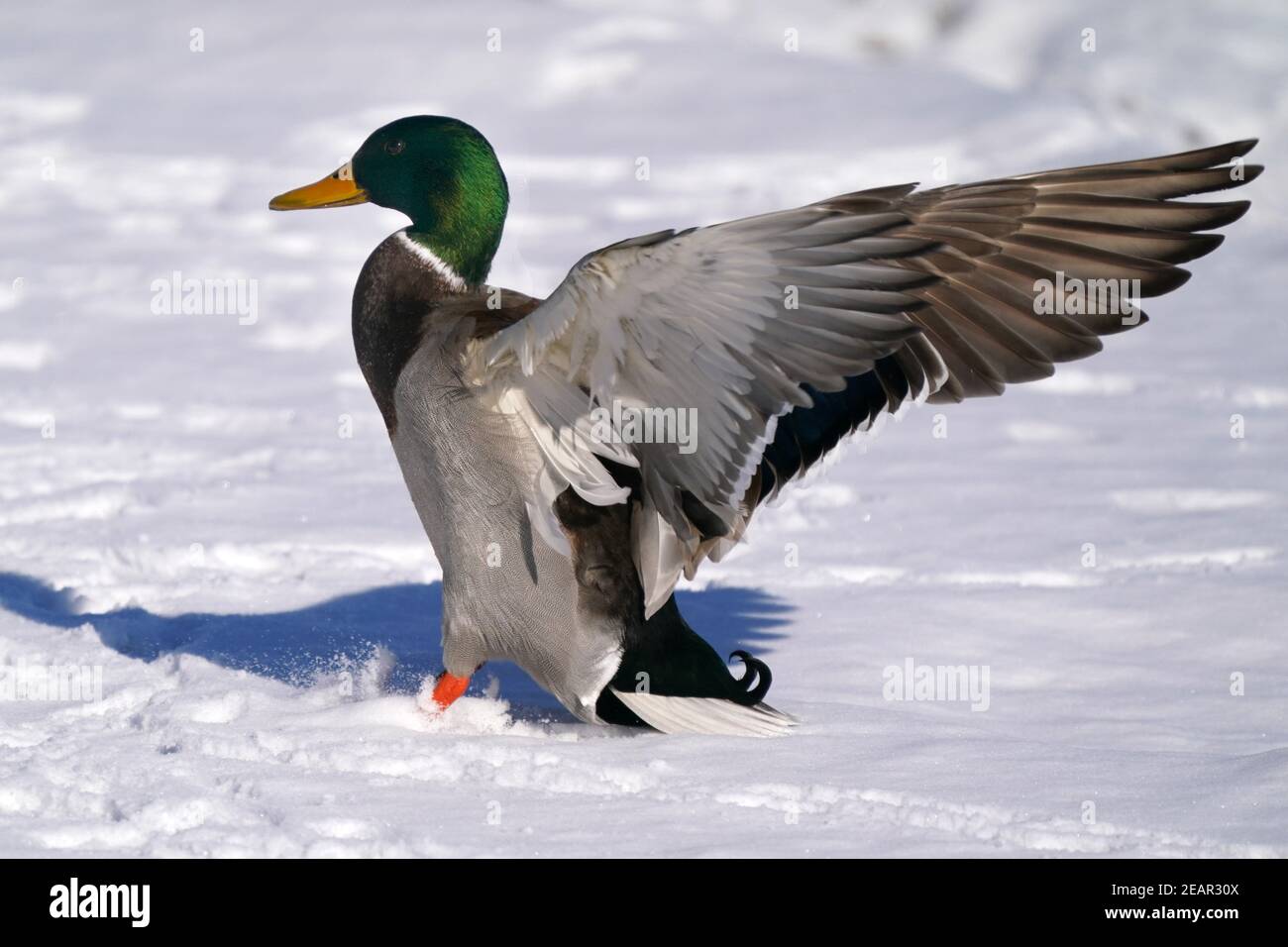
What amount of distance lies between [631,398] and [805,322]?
39cm

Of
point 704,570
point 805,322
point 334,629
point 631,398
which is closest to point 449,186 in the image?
point 631,398

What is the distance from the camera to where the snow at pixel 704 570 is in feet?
9.36

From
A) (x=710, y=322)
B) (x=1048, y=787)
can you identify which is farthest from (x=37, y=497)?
(x=1048, y=787)

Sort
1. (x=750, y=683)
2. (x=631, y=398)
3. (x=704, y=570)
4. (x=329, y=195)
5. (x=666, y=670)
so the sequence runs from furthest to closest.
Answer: (x=704, y=570)
(x=329, y=195)
(x=750, y=683)
(x=666, y=670)
(x=631, y=398)

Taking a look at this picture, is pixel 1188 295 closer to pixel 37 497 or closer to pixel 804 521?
pixel 804 521

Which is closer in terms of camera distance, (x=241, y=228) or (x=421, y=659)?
(x=421, y=659)

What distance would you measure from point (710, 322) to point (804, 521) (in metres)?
2.70

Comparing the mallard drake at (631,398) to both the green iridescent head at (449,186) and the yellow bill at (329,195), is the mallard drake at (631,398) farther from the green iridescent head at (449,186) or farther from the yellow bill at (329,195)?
the yellow bill at (329,195)

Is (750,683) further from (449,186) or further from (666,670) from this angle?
(449,186)

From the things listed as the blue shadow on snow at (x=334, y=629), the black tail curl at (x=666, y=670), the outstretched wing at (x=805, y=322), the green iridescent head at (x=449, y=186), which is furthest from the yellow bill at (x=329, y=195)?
the black tail curl at (x=666, y=670)

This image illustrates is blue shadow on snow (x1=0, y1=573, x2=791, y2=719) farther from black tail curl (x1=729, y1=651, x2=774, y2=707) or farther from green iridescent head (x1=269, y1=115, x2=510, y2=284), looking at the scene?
green iridescent head (x1=269, y1=115, x2=510, y2=284)

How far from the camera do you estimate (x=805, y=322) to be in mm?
2688

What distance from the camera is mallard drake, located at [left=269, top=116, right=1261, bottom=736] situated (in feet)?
9.78

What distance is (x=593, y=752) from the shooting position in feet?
10.3
